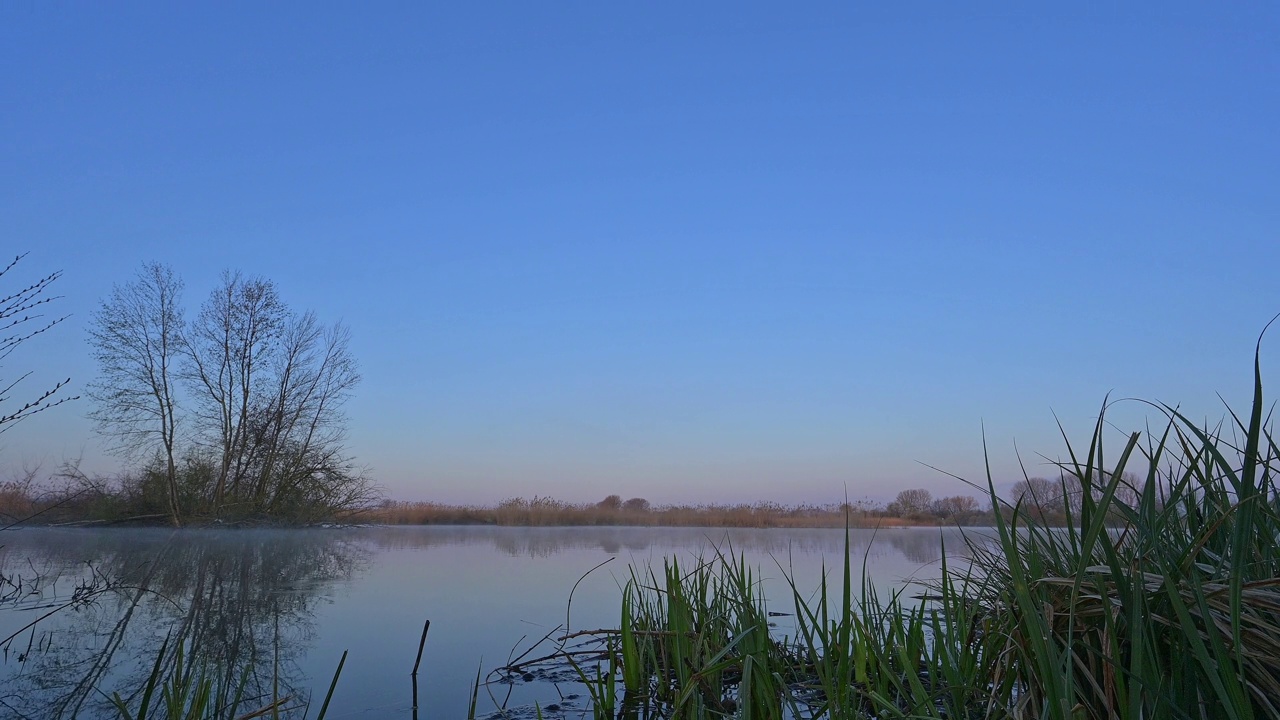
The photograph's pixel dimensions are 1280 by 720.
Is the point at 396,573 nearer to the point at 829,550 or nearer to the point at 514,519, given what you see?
the point at 829,550

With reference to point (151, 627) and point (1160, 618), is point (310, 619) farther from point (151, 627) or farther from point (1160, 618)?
point (1160, 618)

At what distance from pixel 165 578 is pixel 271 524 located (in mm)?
10859

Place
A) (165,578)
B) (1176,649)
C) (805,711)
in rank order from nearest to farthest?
(1176,649) < (805,711) < (165,578)

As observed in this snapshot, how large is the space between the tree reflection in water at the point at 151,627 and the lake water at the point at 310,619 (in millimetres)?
12

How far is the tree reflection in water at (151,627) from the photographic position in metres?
2.70

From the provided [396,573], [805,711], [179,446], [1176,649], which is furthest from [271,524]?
[1176,649]

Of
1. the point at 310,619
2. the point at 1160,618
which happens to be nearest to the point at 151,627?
the point at 310,619

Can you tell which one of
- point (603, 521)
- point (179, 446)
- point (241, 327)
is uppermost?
point (241, 327)

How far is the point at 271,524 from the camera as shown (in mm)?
15977

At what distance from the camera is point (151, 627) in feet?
12.9

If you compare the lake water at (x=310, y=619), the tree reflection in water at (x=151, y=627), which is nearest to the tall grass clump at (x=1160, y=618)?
the lake water at (x=310, y=619)

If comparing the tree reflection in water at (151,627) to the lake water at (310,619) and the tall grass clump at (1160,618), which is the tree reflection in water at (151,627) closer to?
the lake water at (310,619)

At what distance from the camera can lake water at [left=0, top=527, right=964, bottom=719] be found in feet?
9.14

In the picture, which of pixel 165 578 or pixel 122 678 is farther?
pixel 165 578
